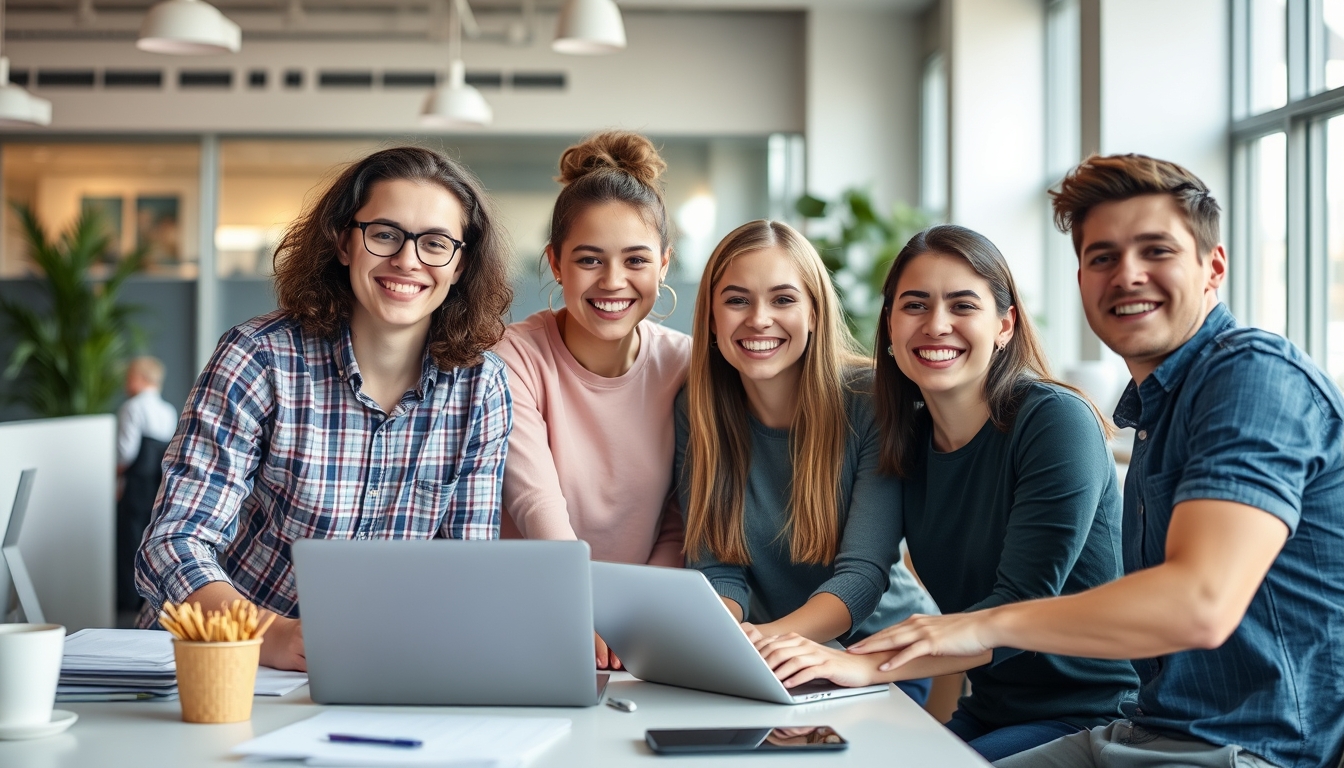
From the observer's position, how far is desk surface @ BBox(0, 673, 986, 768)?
1.21 m

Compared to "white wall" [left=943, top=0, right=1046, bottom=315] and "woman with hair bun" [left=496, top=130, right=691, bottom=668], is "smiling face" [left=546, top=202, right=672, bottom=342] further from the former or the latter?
"white wall" [left=943, top=0, right=1046, bottom=315]

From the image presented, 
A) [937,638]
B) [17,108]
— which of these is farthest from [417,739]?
[17,108]

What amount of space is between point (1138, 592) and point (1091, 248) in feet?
1.56

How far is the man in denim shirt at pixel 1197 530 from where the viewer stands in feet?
4.28

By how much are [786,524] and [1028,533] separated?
419 mm

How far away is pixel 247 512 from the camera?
196 centimetres

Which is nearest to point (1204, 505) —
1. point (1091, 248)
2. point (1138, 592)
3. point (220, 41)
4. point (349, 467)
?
point (1138, 592)

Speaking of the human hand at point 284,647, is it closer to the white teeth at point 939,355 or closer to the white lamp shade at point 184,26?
the white teeth at point 939,355

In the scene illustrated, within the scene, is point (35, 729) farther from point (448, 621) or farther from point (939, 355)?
point (939, 355)

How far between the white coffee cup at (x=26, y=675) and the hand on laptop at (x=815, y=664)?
0.81 m

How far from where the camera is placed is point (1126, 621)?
1.32m

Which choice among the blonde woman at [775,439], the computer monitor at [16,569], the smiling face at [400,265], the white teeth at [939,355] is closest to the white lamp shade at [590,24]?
the computer monitor at [16,569]

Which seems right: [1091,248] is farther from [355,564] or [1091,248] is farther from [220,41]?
[220,41]

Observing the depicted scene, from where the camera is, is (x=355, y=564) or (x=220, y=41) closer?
(x=355, y=564)
